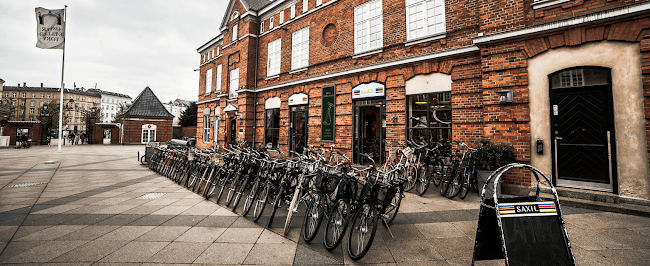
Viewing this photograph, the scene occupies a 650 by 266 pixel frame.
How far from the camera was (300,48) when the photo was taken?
42.7 feet

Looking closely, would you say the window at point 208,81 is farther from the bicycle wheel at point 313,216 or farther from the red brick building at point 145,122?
the bicycle wheel at point 313,216

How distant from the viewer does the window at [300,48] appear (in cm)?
1266

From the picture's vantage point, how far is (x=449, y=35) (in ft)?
25.8

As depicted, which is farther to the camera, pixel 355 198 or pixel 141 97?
pixel 141 97

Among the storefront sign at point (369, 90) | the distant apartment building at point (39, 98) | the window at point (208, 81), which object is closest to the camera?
the storefront sign at point (369, 90)

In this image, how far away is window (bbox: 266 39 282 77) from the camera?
14.3 m

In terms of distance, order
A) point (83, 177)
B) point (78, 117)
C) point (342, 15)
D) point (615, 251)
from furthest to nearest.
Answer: point (78, 117) → point (342, 15) → point (83, 177) → point (615, 251)

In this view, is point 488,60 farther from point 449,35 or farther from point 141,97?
point 141,97

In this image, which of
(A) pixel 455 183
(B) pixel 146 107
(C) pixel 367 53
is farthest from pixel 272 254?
(B) pixel 146 107

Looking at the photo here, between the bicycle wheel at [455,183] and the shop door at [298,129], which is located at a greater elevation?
the shop door at [298,129]

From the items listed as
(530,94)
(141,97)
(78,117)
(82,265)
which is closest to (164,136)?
(141,97)

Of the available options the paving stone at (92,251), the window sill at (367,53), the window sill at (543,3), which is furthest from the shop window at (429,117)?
the paving stone at (92,251)

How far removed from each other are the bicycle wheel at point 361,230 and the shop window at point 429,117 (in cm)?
577

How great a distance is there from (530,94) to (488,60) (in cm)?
128
